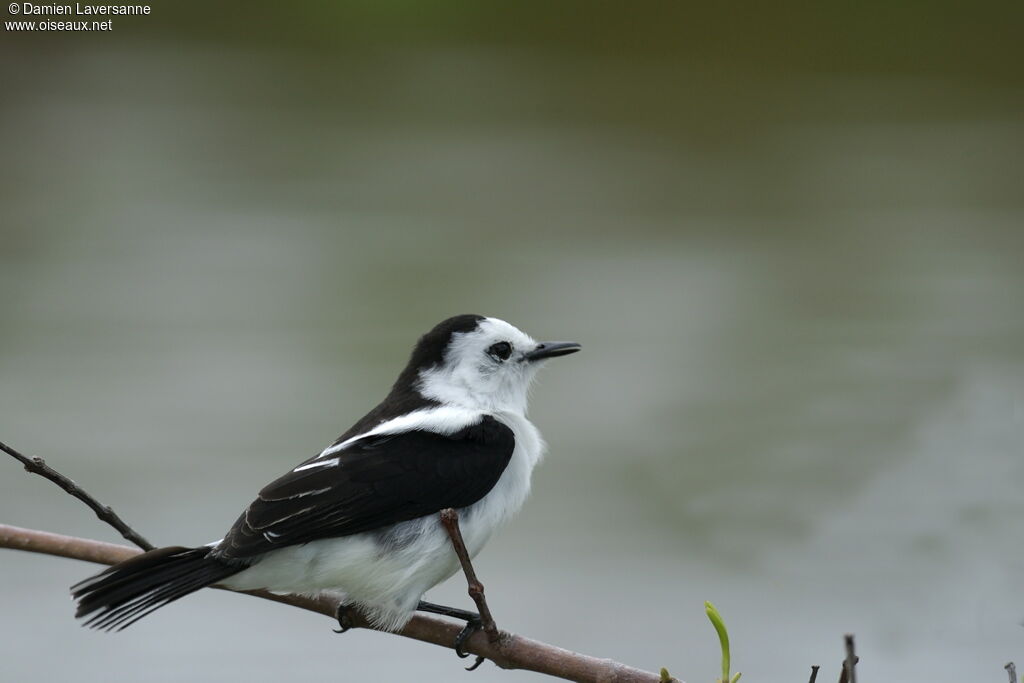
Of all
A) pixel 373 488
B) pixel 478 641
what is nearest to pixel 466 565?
pixel 478 641

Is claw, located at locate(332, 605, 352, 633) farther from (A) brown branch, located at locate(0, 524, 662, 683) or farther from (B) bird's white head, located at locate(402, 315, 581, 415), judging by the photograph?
(B) bird's white head, located at locate(402, 315, 581, 415)

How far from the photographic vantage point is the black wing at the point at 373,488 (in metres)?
3.34

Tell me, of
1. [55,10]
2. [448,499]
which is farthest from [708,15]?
[448,499]

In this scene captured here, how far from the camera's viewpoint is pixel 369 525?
3.47 meters

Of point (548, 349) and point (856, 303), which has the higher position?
point (856, 303)

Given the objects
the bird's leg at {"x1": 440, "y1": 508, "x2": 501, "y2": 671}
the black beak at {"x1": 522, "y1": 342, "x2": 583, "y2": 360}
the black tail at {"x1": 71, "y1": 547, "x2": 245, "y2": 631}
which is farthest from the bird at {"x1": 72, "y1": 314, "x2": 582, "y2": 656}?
the bird's leg at {"x1": 440, "y1": 508, "x2": 501, "y2": 671}

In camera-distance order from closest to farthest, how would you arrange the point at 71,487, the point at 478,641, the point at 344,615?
the point at 71,487 → the point at 478,641 → the point at 344,615

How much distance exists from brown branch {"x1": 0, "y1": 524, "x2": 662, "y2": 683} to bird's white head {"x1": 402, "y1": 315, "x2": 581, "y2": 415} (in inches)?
33.1

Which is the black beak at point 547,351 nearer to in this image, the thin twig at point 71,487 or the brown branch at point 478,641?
the brown branch at point 478,641

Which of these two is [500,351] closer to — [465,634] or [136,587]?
[465,634]

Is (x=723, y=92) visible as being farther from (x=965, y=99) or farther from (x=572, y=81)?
(x=965, y=99)

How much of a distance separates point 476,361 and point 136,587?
1.46 meters

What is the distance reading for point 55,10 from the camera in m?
13.1

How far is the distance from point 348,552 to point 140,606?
1.94 feet
